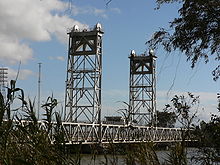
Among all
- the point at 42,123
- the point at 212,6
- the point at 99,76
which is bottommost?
the point at 42,123

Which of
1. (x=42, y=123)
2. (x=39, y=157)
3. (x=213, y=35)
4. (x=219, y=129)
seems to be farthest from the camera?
(x=213, y=35)

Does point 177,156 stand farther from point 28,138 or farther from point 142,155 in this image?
point 28,138

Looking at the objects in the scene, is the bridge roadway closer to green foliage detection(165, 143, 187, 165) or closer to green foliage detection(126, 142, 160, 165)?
green foliage detection(126, 142, 160, 165)

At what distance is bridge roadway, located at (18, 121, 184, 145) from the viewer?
9.61 feet

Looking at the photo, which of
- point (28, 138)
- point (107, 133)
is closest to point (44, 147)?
point (28, 138)

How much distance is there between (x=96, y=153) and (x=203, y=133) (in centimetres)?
219

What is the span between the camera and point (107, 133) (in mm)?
4406

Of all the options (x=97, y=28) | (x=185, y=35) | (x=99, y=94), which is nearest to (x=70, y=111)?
(x=99, y=94)

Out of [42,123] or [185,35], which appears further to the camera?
[185,35]

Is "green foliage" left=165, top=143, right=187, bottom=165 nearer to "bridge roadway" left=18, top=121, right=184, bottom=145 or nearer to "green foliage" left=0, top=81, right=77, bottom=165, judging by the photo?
"bridge roadway" left=18, top=121, right=184, bottom=145

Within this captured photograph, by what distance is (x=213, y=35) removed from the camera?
4.99m

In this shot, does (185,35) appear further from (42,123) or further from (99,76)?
(99,76)

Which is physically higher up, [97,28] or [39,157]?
[97,28]

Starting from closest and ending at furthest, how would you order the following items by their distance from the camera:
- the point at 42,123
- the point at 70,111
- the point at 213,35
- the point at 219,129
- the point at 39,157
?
the point at 39,157 < the point at 42,123 < the point at 219,129 < the point at 213,35 < the point at 70,111
